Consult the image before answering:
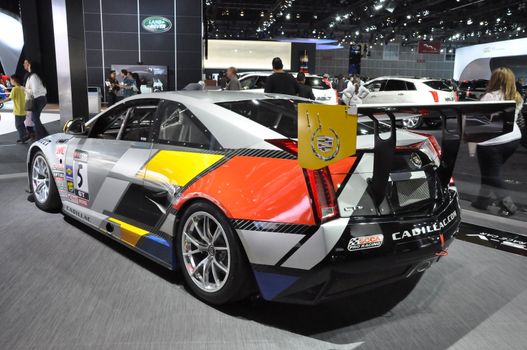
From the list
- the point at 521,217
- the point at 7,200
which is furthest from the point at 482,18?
the point at 7,200

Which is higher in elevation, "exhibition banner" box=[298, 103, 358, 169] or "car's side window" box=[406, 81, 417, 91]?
"car's side window" box=[406, 81, 417, 91]

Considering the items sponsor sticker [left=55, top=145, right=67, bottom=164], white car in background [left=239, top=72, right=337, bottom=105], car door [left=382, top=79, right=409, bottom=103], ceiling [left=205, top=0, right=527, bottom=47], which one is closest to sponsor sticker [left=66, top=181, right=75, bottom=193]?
sponsor sticker [left=55, top=145, right=67, bottom=164]

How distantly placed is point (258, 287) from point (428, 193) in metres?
1.10

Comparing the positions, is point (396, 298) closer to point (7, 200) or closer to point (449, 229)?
point (449, 229)

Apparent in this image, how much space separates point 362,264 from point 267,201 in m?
0.55

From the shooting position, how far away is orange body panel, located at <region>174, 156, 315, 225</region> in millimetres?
2236

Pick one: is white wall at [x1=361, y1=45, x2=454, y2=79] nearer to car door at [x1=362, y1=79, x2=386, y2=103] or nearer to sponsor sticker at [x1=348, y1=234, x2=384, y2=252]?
car door at [x1=362, y1=79, x2=386, y2=103]

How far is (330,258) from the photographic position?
2.18 m

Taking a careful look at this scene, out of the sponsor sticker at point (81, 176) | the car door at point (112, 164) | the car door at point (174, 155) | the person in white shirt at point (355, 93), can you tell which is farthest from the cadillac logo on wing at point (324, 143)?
the person in white shirt at point (355, 93)

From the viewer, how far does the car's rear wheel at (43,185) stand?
441cm

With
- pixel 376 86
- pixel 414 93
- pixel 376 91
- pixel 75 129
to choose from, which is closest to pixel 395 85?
pixel 376 91

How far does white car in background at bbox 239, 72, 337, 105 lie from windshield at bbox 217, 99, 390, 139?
32.7 ft

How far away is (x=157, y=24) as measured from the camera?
17.8m

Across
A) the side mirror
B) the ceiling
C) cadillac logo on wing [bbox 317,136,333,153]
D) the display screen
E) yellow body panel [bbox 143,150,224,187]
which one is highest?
the ceiling
